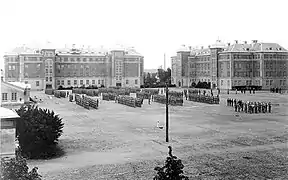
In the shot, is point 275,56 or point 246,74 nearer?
point 275,56

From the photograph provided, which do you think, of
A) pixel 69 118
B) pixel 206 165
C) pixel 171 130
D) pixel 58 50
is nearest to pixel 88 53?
pixel 58 50

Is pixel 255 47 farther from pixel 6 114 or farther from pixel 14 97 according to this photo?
pixel 6 114

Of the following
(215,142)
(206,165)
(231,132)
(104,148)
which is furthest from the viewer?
(231,132)

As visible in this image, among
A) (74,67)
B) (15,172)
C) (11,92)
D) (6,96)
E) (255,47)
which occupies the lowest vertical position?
(15,172)

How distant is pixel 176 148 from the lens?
19.3 m

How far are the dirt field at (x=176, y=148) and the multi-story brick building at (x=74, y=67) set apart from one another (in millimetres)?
56415

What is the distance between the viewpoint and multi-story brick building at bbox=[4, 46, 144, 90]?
84.9 metres

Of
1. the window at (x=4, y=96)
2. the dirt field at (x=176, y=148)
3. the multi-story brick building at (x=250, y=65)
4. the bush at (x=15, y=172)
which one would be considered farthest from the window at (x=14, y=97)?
the multi-story brick building at (x=250, y=65)

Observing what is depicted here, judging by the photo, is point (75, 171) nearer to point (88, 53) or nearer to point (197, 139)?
point (197, 139)

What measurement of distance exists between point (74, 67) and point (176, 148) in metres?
72.5

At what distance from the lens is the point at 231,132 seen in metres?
24.5

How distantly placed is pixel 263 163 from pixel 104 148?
309 inches

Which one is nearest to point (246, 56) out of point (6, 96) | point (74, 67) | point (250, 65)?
point (250, 65)

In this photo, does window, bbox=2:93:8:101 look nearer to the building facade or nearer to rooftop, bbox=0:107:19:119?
the building facade
